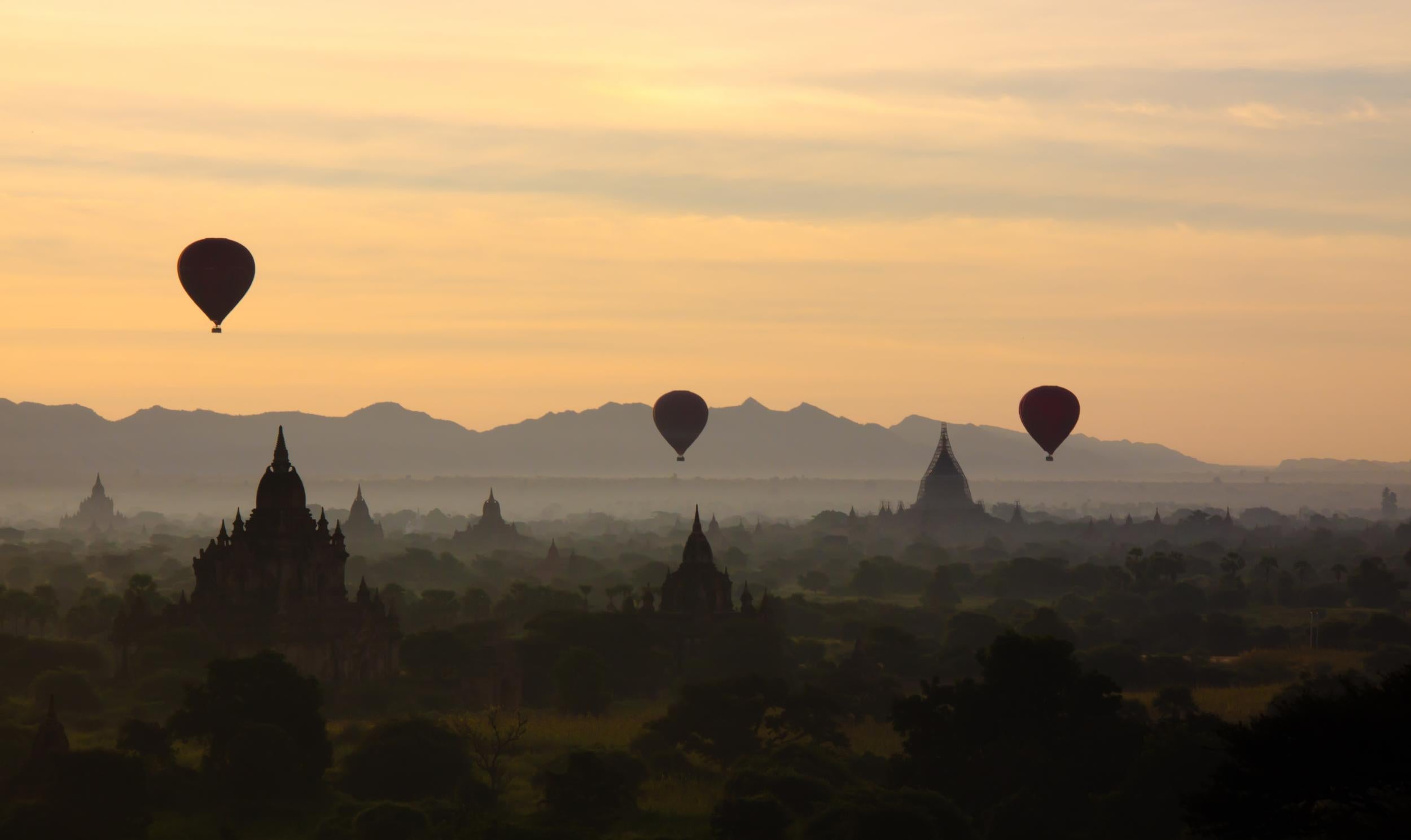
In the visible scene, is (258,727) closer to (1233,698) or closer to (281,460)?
(281,460)

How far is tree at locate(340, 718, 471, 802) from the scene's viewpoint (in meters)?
67.2

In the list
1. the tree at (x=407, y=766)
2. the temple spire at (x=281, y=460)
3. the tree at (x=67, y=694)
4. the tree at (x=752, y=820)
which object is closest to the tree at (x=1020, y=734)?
the tree at (x=752, y=820)

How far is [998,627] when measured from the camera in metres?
117

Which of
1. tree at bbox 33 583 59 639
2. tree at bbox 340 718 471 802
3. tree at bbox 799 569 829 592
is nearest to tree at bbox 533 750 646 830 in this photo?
tree at bbox 340 718 471 802

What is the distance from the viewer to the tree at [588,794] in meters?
61.5

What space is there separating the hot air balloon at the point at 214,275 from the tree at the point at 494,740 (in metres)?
23.2

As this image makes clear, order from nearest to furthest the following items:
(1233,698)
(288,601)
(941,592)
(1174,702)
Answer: (1174,702)
(288,601)
(1233,698)
(941,592)

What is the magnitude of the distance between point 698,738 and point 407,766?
41.7 feet

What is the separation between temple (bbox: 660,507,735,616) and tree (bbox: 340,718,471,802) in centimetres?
3243

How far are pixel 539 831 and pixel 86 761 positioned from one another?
16.5 meters

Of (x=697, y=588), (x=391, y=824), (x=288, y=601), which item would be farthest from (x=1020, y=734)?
(x=288, y=601)

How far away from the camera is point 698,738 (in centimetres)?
7531

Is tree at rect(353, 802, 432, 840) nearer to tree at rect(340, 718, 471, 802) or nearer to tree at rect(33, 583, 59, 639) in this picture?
tree at rect(340, 718, 471, 802)

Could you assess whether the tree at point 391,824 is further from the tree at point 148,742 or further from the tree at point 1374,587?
the tree at point 1374,587
